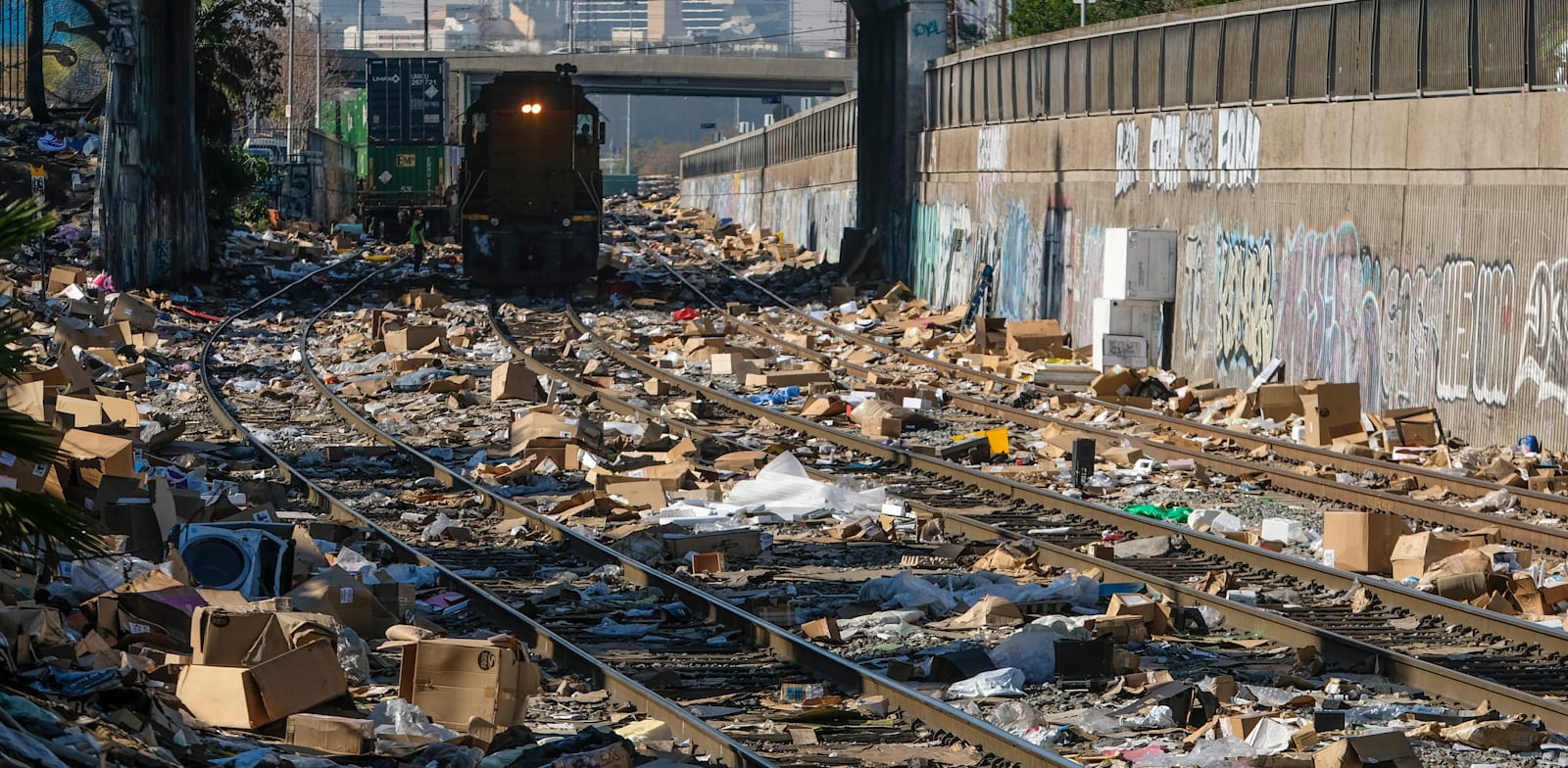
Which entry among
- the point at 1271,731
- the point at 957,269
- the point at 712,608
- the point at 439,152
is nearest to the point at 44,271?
the point at 957,269

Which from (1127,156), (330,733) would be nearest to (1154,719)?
(330,733)

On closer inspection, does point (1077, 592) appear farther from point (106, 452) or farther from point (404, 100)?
point (404, 100)

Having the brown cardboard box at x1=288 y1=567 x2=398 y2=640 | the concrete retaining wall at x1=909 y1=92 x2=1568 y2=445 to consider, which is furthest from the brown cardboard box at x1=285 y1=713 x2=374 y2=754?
the concrete retaining wall at x1=909 y1=92 x2=1568 y2=445

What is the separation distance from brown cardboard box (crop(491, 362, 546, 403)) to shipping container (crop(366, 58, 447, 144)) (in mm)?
41899

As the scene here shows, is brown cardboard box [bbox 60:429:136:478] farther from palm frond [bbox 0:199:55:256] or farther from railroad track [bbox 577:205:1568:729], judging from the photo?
palm frond [bbox 0:199:55:256]

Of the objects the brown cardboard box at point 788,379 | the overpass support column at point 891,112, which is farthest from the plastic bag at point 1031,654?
the overpass support column at point 891,112

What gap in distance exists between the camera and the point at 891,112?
121 feet

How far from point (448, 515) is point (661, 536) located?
85.3 inches

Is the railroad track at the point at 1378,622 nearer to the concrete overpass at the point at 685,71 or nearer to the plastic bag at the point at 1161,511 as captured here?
the plastic bag at the point at 1161,511

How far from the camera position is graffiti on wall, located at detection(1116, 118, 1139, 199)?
967 inches

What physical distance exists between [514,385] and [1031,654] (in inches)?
476

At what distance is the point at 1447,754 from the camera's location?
7398 millimetres

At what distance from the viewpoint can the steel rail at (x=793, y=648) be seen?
23.8 ft

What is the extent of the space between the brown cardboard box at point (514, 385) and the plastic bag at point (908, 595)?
9918 millimetres
